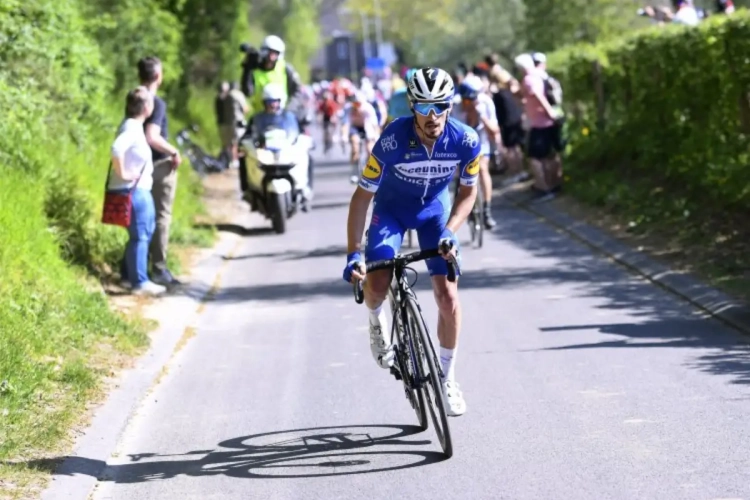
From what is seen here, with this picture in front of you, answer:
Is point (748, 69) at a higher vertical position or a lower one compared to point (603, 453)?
higher

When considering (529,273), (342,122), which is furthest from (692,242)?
(342,122)

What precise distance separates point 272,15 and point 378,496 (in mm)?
97410

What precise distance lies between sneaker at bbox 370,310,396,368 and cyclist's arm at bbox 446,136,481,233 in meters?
0.75

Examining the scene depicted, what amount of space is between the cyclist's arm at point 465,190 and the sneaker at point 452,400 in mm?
806

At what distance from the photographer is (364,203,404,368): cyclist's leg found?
8.06 m

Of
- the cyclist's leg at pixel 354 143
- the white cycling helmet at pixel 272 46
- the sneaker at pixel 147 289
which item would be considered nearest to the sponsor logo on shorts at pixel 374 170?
the sneaker at pixel 147 289

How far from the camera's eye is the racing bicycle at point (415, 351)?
7.50 meters

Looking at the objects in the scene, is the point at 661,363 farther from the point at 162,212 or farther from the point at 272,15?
the point at 272,15

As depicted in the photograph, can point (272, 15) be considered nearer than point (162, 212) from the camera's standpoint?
No

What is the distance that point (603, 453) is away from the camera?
736cm

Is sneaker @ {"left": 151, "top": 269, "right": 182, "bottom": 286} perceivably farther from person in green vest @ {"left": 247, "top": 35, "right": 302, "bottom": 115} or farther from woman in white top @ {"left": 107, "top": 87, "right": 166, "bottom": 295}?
person in green vest @ {"left": 247, "top": 35, "right": 302, "bottom": 115}

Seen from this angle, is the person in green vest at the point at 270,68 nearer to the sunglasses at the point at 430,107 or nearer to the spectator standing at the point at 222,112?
the spectator standing at the point at 222,112

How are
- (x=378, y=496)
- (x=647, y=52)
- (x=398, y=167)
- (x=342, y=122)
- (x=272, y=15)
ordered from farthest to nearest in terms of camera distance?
(x=272, y=15) → (x=342, y=122) → (x=647, y=52) → (x=398, y=167) → (x=378, y=496)

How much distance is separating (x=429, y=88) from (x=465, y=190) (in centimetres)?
67
